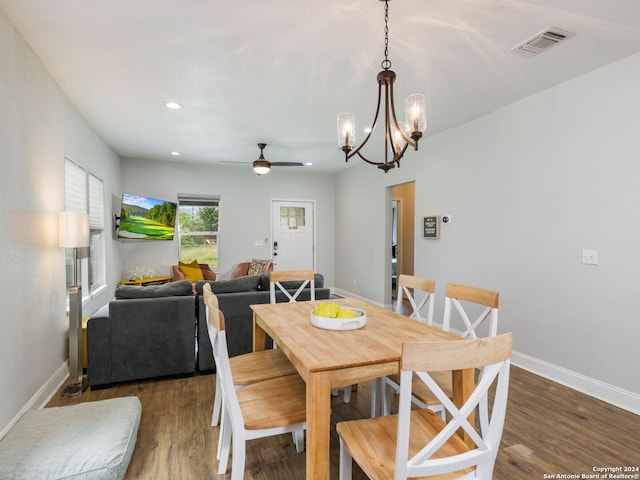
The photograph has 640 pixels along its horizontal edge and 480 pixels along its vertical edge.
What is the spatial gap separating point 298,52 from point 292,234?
5.02m

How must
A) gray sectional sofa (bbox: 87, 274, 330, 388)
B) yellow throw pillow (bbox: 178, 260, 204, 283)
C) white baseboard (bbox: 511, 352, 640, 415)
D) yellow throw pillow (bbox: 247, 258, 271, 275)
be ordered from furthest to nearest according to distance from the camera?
1. yellow throw pillow (bbox: 247, 258, 271, 275)
2. yellow throw pillow (bbox: 178, 260, 204, 283)
3. gray sectional sofa (bbox: 87, 274, 330, 388)
4. white baseboard (bbox: 511, 352, 640, 415)

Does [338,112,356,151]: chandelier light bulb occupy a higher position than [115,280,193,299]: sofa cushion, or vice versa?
[338,112,356,151]: chandelier light bulb

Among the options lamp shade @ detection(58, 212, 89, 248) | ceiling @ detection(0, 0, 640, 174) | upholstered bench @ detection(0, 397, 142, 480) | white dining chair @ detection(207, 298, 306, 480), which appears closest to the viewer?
white dining chair @ detection(207, 298, 306, 480)

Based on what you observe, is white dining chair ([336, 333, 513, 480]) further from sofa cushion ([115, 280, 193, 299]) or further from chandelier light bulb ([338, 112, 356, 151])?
sofa cushion ([115, 280, 193, 299])

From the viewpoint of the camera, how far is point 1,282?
83.0 inches

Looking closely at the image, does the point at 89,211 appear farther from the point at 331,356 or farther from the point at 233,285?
the point at 331,356

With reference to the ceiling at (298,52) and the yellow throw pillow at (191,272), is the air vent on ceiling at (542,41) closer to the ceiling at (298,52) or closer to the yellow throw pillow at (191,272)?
the ceiling at (298,52)

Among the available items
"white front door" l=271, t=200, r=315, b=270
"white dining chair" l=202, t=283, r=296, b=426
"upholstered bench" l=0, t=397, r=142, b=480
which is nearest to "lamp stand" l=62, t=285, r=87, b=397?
"upholstered bench" l=0, t=397, r=142, b=480

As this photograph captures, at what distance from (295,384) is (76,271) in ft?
7.75

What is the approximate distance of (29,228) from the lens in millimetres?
2498

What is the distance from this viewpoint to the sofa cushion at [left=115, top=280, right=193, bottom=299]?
9.98 ft

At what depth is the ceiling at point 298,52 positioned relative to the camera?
6.84ft

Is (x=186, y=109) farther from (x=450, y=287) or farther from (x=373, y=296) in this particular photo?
(x=373, y=296)

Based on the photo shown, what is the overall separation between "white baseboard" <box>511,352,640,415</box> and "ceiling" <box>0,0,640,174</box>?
8.36 feet
